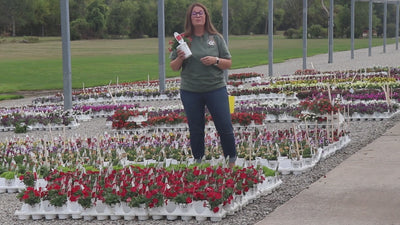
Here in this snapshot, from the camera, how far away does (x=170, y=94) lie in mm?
24703

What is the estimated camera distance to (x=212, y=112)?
9258 millimetres

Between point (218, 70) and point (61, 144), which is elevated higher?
point (218, 70)

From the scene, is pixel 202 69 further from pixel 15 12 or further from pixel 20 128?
pixel 15 12

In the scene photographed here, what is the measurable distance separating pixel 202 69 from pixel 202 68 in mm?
12

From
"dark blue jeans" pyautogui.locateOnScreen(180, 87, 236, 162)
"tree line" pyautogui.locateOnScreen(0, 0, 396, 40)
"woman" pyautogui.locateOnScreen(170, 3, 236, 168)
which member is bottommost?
"dark blue jeans" pyautogui.locateOnScreen(180, 87, 236, 162)

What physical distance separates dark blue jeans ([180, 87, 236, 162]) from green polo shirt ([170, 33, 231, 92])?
87mm

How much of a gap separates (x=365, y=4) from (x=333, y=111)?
110m

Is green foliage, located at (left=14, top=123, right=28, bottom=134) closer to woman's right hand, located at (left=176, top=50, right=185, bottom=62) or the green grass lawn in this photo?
woman's right hand, located at (left=176, top=50, right=185, bottom=62)

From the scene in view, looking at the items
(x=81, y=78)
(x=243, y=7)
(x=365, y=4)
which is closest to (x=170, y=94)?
(x=81, y=78)

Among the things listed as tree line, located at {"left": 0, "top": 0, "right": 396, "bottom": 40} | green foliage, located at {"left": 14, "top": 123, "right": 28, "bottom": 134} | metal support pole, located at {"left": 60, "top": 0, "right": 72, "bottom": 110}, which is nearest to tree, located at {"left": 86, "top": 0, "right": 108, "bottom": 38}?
tree line, located at {"left": 0, "top": 0, "right": 396, "bottom": 40}

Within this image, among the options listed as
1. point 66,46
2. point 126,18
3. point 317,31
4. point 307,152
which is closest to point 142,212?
point 307,152

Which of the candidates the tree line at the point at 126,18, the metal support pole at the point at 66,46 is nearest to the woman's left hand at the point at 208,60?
the metal support pole at the point at 66,46

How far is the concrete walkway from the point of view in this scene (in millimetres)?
7266

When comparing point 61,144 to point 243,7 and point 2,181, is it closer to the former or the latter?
point 2,181
